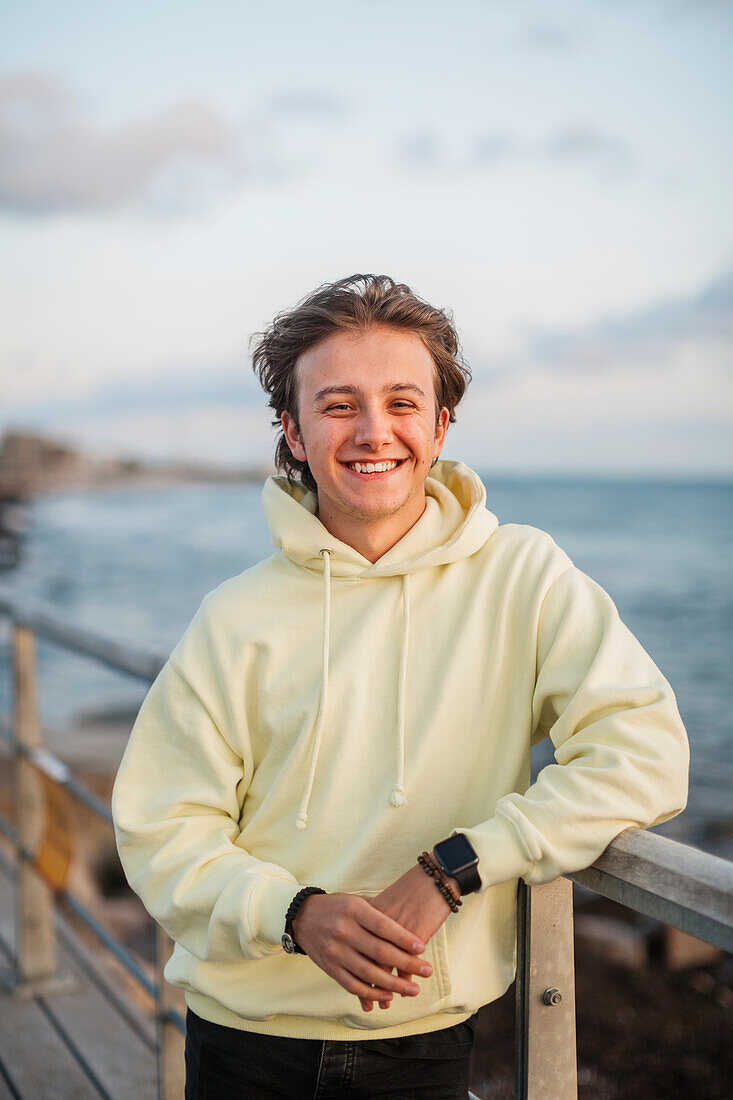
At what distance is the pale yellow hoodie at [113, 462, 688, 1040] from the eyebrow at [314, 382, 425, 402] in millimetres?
182

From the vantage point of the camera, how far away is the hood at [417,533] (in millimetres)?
1363

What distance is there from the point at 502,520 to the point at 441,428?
32181 millimetres

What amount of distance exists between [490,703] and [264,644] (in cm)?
36

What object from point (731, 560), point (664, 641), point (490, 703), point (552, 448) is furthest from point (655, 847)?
point (552, 448)

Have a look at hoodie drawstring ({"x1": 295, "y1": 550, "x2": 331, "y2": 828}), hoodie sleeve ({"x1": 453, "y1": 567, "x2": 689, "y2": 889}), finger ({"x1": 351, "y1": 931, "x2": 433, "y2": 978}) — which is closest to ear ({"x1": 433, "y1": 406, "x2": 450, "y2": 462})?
hoodie drawstring ({"x1": 295, "y1": 550, "x2": 331, "y2": 828})

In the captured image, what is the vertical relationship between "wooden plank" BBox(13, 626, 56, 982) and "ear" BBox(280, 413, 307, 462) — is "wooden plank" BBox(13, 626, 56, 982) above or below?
below

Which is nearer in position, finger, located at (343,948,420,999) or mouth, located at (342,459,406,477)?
finger, located at (343,948,420,999)

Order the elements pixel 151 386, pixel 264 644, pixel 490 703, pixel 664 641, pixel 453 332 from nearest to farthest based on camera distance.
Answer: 1. pixel 490 703
2. pixel 264 644
3. pixel 453 332
4. pixel 664 641
5. pixel 151 386

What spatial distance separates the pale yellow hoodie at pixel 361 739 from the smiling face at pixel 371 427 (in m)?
0.06

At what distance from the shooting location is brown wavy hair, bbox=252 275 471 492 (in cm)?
143

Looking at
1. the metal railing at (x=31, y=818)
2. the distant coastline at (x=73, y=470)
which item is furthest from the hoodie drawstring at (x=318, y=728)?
the distant coastline at (x=73, y=470)

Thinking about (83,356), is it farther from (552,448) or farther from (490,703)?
(490,703)

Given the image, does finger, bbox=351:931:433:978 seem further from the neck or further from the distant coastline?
the distant coastline

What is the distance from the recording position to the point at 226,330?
34281 mm
